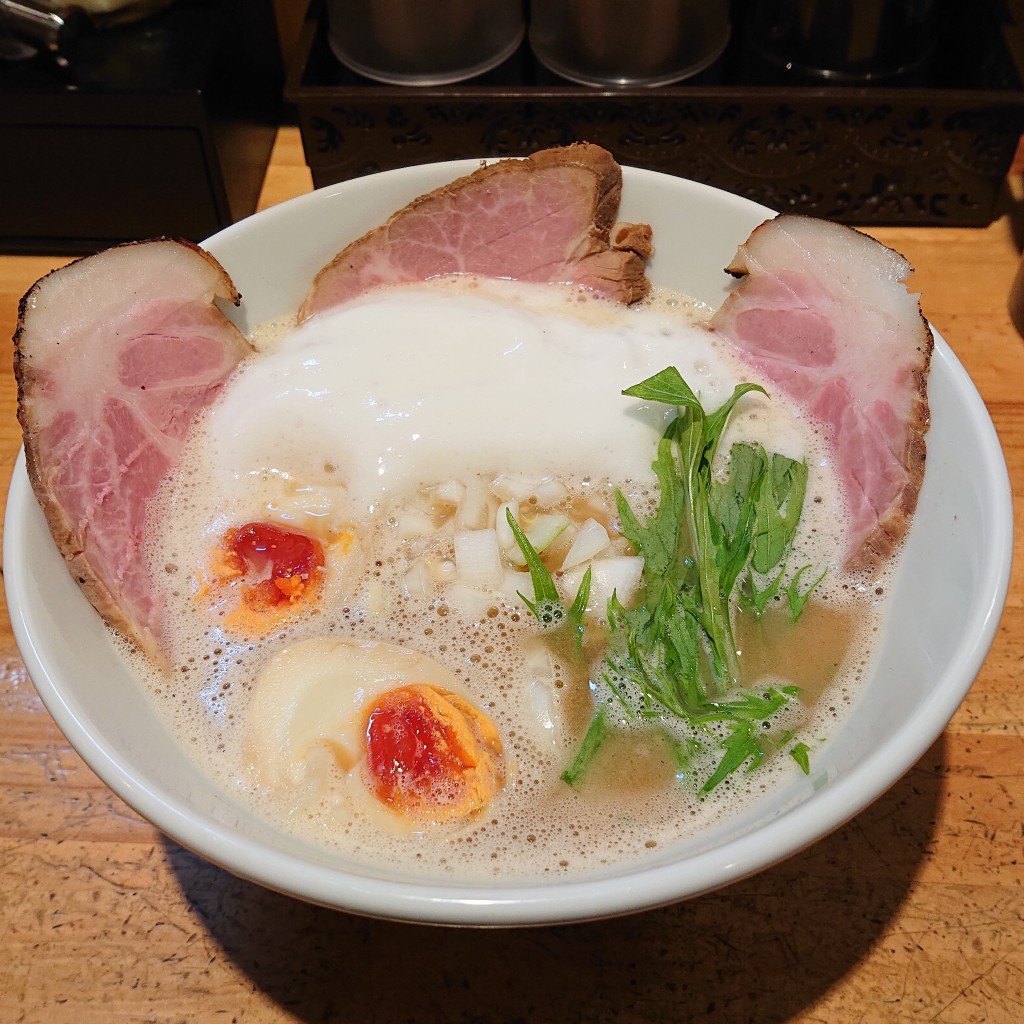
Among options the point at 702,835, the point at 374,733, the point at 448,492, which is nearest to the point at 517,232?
the point at 448,492

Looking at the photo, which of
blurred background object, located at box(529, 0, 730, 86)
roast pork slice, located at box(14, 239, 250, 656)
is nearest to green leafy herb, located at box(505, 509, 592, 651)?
roast pork slice, located at box(14, 239, 250, 656)

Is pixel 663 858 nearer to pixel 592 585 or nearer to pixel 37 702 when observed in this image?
pixel 592 585

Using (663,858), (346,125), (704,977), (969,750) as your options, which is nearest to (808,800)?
(663,858)

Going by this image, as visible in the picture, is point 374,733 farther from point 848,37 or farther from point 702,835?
point 848,37

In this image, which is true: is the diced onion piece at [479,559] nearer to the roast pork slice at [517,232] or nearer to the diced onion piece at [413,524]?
the diced onion piece at [413,524]

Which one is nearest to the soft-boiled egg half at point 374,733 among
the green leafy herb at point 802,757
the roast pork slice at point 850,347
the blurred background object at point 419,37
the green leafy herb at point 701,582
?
the green leafy herb at point 701,582

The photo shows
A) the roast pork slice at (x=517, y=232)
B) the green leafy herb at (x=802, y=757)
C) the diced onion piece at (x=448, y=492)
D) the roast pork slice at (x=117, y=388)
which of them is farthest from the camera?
the roast pork slice at (x=517, y=232)
